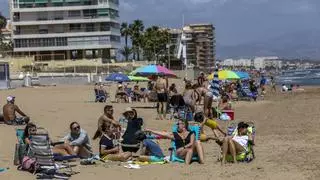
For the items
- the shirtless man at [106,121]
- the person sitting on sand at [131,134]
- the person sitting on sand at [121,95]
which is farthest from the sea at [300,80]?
the person sitting on sand at [131,134]

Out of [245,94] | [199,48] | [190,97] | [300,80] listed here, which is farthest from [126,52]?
[190,97]

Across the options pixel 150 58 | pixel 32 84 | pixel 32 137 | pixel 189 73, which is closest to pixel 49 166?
pixel 32 137

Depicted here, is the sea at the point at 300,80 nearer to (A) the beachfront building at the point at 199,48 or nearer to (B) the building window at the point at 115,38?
(B) the building window at the point at 115,38

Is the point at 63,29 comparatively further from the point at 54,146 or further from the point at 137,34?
the point at 54,146

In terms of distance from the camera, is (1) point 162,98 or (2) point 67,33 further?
(2) point 67,33

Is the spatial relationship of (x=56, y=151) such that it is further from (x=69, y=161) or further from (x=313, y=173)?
(x=313, y=173)

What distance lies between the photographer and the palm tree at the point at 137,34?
104 meters

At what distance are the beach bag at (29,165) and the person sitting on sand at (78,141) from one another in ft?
3.37

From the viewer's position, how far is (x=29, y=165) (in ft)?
33.1

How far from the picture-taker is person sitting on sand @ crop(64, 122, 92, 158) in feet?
36.6

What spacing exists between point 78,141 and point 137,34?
313 ft

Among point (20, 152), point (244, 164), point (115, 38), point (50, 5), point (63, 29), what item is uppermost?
point (50, 5)

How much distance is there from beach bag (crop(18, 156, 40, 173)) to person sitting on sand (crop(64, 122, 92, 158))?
1.03m

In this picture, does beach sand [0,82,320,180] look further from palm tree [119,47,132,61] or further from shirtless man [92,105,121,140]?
palm tree [119,47,132,61]
